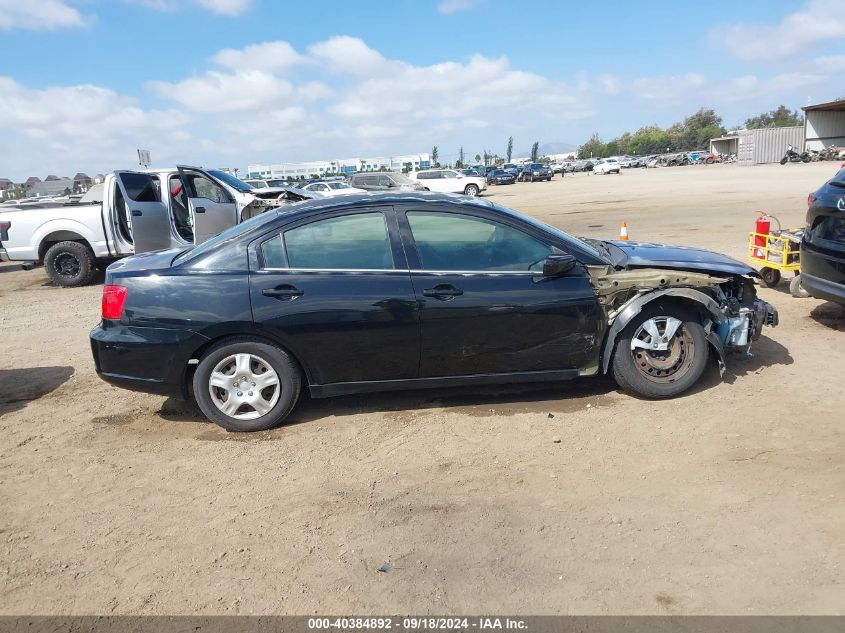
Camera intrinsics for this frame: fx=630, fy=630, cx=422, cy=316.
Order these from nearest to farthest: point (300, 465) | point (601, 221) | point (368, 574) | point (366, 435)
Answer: point (368, 574) → point (300, 465) → point (366, 435) → point (601, 221)

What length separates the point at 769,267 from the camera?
7984 mm

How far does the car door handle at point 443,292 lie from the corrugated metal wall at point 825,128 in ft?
210

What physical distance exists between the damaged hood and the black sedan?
3.6 inches

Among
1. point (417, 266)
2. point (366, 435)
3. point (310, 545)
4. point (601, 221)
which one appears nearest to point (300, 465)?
point (366, 435)

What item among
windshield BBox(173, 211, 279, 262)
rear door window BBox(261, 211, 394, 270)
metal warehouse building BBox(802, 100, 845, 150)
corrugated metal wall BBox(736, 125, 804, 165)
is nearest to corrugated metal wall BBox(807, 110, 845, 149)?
metal warehouse building BBox(802, 100, 845, 150)

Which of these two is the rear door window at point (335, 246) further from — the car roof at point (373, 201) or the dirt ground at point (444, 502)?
the dirt ground at point (444, 502)

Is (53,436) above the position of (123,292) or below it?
below

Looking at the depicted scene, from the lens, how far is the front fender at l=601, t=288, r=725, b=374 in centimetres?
454

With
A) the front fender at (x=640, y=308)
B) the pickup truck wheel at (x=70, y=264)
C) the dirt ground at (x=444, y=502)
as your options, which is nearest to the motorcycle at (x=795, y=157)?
the pickup truck wheel at (x=70, y=264)

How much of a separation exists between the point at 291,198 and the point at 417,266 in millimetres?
8497

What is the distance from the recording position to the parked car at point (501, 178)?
57.3 meters

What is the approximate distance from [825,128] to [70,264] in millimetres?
64018

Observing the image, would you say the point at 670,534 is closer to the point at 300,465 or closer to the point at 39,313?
the point at 300,465

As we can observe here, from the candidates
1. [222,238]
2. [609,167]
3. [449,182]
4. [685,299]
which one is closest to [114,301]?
[222,238]
